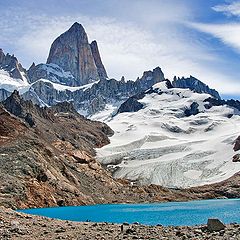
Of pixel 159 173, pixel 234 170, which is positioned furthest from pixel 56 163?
pixel 234 170

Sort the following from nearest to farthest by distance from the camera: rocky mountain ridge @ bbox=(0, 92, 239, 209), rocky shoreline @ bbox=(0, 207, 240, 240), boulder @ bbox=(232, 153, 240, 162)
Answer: rocky shoreline @ bbox=(0, 207, 240, 240)
rocky mountain ridge @ bbox=(0, 92, 239, 209)
boulder @ bbox=(232, 153, 240, 162)

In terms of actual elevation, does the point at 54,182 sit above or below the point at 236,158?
above

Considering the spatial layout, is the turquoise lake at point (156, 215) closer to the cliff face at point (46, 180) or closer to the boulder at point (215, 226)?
the boulder at point (215, 226)

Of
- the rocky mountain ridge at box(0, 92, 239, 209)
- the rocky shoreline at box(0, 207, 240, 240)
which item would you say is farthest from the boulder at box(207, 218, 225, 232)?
the rocky mountain ridge at box(0, 92, 239, 209)

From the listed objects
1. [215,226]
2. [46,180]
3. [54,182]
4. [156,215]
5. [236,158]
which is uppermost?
[215,226]

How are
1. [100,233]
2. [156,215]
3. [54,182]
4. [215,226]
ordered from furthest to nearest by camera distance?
1. [54,182]
2. [156,215]
3. [100,233]
4. [215,226]

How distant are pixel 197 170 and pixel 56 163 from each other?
261 ft

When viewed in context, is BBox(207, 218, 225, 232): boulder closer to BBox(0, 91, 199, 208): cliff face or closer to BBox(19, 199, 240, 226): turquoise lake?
BBox(19, 199, 240, 226): turquoise lake

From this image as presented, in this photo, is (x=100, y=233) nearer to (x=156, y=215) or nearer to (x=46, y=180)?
(x=156, y=215)

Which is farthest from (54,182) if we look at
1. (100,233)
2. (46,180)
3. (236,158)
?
(236,158)

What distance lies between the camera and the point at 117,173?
19150cm

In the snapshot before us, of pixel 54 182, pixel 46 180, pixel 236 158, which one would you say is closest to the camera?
pixel 46 180

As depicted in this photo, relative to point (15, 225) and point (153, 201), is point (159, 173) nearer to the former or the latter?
point (153, 201)

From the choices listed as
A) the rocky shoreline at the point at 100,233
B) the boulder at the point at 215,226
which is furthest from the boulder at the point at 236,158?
the boulder at the point at 215,226
